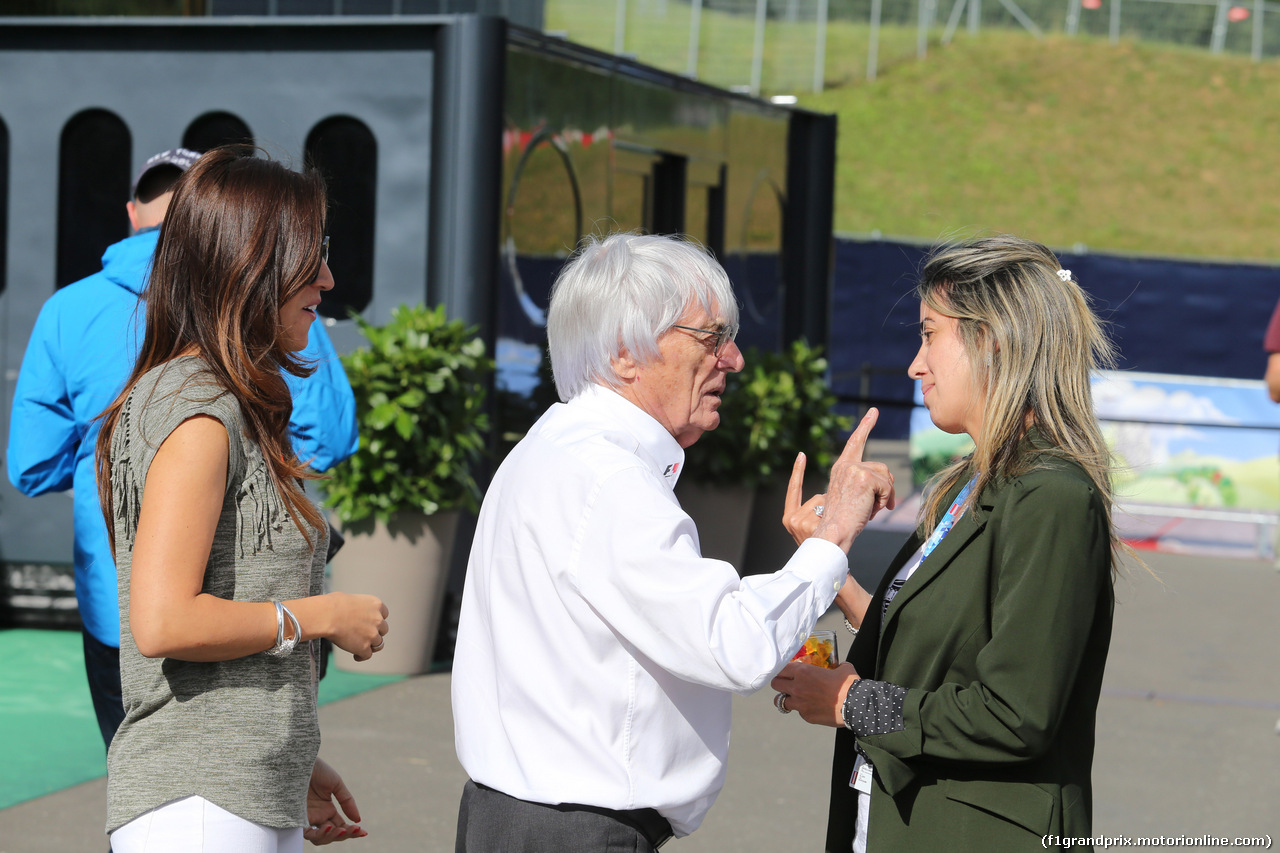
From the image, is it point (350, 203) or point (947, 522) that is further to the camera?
point (350, 203)

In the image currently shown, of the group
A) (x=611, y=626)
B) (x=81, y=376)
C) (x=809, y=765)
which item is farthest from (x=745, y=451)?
(x=611, y=626)

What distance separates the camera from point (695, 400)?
2.35 m

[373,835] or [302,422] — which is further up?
[302,422]

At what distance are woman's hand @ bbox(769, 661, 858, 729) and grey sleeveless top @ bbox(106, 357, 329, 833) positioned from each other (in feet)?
2.66

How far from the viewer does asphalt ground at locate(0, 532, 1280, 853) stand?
15.4ft

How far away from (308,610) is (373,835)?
272 centimetres

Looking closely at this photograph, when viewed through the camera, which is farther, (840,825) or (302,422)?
(302,422)

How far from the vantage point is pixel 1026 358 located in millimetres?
2297

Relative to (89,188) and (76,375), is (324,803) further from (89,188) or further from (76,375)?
(89,188)

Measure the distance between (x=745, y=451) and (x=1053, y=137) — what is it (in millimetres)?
41352

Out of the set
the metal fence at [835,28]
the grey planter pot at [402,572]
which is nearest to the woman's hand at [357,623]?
the grey planter pot at [402,572]

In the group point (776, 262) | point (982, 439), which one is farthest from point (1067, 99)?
point (982, 439)

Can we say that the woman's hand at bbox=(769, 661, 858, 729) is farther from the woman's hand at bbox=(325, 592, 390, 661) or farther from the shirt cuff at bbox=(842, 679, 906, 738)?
the woman's hand at bbox=(325, 592, 390, 661)

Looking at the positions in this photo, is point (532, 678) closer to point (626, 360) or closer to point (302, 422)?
point (626, 360)
